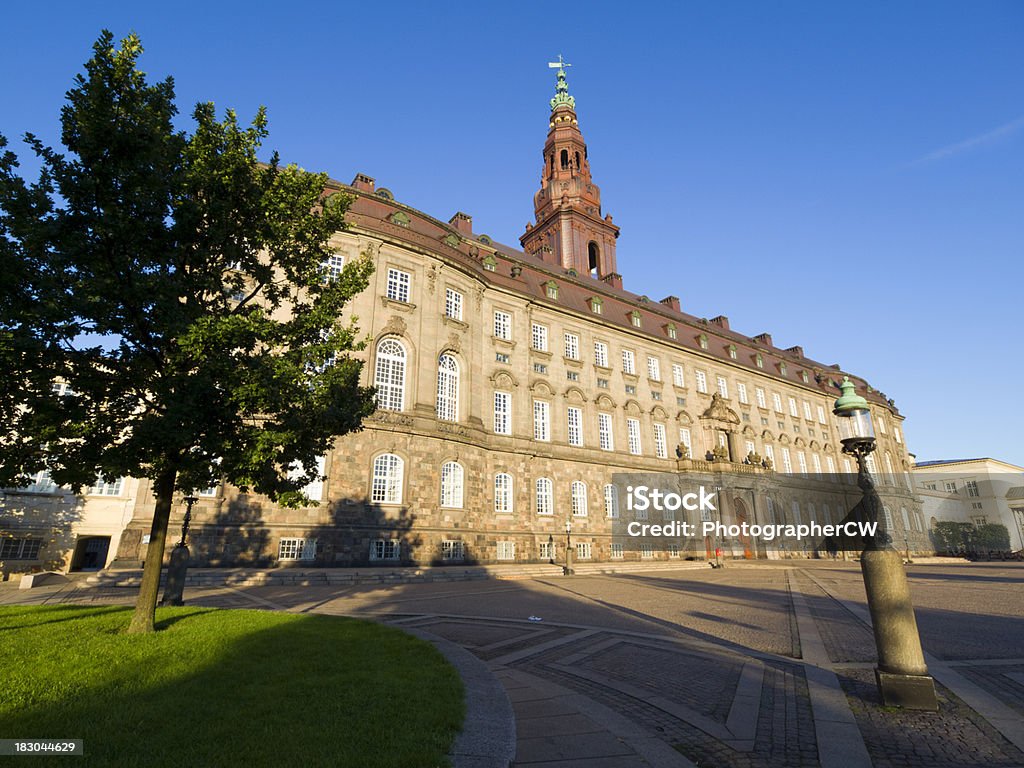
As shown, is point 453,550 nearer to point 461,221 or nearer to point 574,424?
point 574,424

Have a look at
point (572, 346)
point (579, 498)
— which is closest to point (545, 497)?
point (579, 498)

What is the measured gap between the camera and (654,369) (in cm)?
4559

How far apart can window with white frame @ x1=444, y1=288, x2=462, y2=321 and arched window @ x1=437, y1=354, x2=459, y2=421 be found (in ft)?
9.24

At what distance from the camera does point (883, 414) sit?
70.7 meters

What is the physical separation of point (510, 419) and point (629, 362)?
14.1m

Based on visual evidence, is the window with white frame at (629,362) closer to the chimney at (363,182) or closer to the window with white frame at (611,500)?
the window with white frame at (611,500)

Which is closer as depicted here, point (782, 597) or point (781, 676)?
point (781, 676)

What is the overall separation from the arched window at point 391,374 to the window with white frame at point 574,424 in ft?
44.7

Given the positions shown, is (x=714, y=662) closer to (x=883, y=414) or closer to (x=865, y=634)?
(x=865, y=634)

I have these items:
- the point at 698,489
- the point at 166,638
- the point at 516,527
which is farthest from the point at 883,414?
the point at 166,638

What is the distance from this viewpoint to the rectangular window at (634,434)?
136 feet

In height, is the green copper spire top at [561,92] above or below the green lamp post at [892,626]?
above

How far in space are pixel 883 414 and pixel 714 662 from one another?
Answer: 78067 mm

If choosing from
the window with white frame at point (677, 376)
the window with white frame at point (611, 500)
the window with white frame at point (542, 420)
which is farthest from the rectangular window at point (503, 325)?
the window with white frame at point (677, 376)
